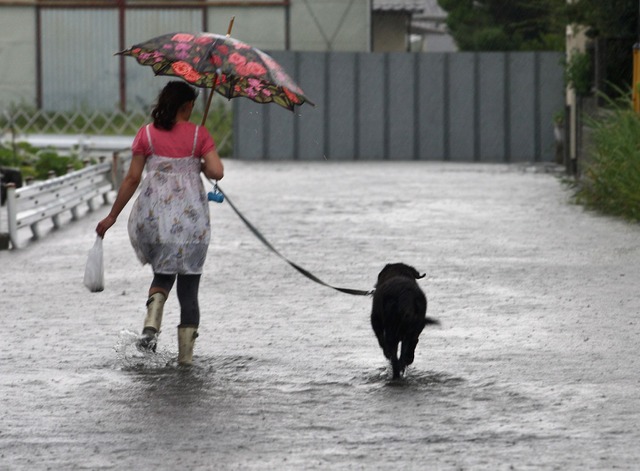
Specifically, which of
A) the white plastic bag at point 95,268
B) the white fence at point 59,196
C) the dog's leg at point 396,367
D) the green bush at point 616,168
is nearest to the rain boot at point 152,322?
the white plastic bag at point 95,268

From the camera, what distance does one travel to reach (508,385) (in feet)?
26.7

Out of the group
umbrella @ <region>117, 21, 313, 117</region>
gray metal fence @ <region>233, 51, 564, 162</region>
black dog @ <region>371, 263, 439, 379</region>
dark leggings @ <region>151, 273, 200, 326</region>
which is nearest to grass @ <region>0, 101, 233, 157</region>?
gray metal fence @ <region>233, 51, 564, 162</region>

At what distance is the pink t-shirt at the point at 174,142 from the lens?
28.4ft

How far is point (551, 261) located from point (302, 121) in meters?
19.6

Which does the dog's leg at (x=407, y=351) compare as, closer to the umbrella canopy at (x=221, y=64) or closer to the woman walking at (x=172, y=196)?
the woman walking at (x=172, y=196)

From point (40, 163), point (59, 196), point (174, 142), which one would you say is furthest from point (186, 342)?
point (40, 163)

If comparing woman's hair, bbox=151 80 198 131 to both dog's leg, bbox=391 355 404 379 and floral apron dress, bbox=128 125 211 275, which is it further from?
dog's leg, bbox=391 355 404 379

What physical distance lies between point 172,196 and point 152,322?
704 mm

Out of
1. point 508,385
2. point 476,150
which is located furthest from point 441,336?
point 476,150

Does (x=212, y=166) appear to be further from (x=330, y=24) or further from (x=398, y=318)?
(x=330, y=24)

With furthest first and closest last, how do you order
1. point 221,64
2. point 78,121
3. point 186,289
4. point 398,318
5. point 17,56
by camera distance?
point 17,56
point 78,121
point 186,289
point 221,64
point 398,318

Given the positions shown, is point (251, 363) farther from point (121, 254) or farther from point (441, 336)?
point (121, 254)

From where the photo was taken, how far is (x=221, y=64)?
28.7 ft

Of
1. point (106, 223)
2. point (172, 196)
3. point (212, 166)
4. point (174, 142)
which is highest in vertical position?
point (174, 142)
